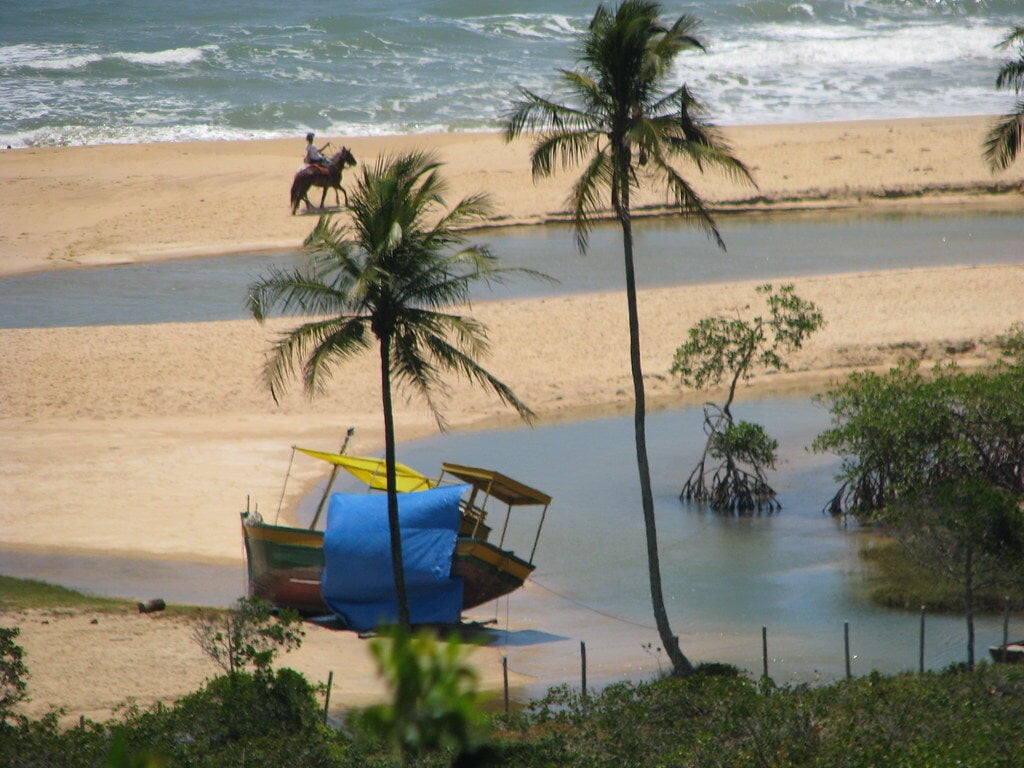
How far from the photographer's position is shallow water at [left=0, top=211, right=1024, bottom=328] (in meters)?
41.8

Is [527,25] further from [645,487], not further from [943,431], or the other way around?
[645,487]

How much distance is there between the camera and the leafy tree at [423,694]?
21.9 feet

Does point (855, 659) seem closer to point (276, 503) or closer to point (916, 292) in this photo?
point (276, 503)

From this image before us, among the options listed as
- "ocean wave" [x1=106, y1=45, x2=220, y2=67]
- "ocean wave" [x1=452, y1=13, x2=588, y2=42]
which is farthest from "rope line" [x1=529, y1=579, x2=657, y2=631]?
"ocean wave" [x1=452, y1=13, x2=588, y2=42]

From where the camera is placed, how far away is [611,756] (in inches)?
550


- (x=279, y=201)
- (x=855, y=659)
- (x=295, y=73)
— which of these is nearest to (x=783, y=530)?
(x=855, y=659)

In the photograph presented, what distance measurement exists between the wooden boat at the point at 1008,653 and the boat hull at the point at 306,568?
713 cm

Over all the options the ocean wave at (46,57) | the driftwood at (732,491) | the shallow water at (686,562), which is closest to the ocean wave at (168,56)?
the ocean wave at (46,57)

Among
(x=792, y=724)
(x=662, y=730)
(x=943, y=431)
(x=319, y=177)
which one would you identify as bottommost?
(x=662, y=730)

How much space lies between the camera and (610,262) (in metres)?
47.0

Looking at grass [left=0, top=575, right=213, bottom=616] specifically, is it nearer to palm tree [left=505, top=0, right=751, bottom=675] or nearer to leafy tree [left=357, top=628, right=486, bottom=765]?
palm tree [left=505, top=0, right=751, bottom=675]

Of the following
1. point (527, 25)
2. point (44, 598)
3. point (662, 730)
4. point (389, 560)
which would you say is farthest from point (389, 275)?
point (527, 25)

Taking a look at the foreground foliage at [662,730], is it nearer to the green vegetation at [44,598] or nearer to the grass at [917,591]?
the grass at [917,591]

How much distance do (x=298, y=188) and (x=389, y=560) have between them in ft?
108
